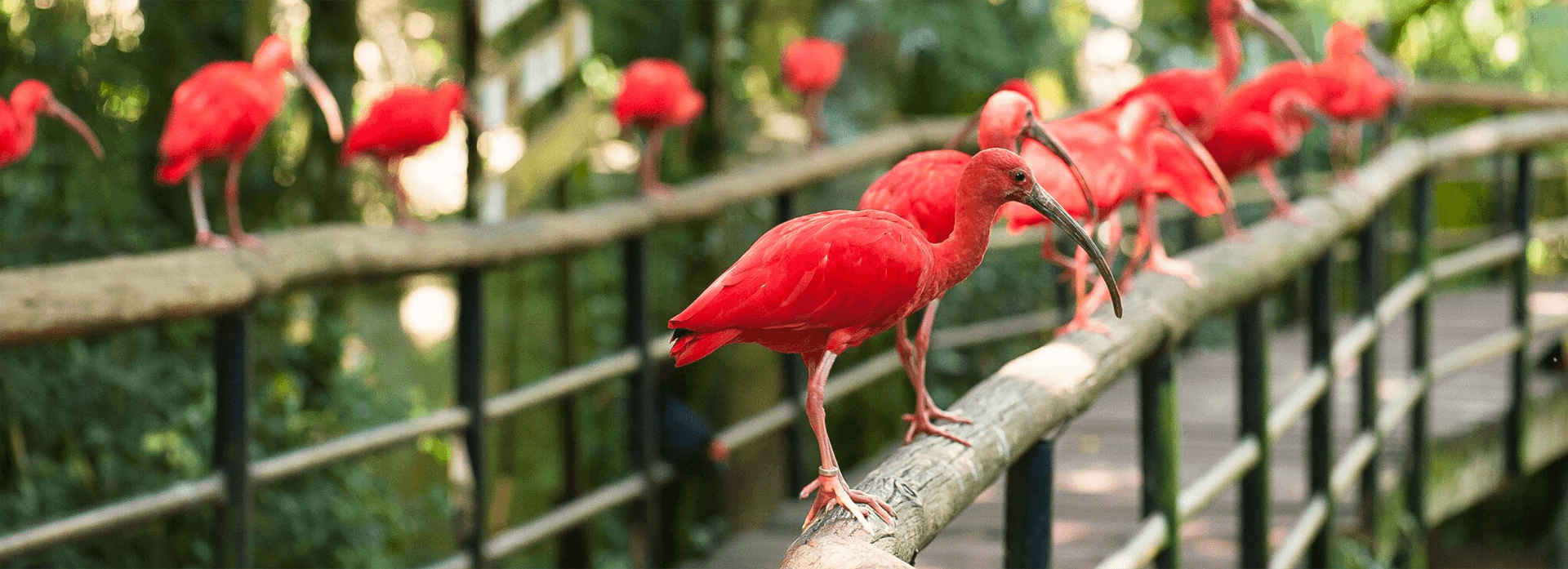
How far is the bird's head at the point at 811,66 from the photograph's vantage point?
4.67 m

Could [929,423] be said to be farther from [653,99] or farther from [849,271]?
[653,99]

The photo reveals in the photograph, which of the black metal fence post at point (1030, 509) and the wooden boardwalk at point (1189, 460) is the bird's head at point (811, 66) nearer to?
the wooden boardwalk at point (1189, 460)

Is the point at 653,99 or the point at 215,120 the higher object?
the point at 215,120

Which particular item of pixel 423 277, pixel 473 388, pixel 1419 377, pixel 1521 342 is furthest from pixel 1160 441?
pixel 423 277

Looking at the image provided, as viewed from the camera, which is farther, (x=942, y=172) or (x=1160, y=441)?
(x=1160, y=441)

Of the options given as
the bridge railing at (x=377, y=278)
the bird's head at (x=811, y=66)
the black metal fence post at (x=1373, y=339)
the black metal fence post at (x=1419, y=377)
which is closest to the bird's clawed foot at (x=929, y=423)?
the bridge railing at (x=377, y=278)

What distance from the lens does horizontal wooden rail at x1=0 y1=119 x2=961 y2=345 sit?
5.98ft

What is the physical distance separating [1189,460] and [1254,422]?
1.46 metres

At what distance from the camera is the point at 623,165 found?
6.11m

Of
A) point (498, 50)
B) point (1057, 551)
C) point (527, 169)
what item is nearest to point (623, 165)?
point (498, 50)

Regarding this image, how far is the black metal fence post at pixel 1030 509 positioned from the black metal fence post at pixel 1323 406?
65.2 inches

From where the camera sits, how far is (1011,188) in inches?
44.5

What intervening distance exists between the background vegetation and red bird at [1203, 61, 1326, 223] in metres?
0.49

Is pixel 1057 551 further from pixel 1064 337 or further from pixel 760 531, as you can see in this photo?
pixel 1064 337
